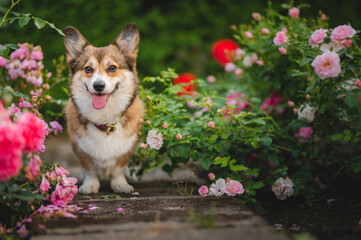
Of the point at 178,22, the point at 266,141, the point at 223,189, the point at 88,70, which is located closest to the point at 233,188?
the point at 223,189

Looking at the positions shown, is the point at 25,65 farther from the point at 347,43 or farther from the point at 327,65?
the point at 347,43

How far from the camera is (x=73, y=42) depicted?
3.11 metres

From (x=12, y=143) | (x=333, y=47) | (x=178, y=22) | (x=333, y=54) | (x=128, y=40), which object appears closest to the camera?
(x=12, y=143)

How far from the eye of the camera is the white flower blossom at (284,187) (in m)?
2.85

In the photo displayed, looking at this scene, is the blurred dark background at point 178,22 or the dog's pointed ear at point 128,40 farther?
the blurred dark background at point 178,22

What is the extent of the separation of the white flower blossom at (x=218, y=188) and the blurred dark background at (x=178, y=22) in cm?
318

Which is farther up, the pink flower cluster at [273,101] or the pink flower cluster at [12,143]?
the pink flower cluster at [273,101]

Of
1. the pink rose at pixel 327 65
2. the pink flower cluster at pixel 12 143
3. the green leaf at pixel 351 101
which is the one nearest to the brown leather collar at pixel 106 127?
the pink flower cluster at pixel 12 143

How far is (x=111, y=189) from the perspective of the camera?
3145 mm

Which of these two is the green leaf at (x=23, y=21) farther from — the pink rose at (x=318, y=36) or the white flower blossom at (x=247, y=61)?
the white flower blossom at (x=247, y=61)

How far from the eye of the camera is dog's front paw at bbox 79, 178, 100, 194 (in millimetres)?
2947

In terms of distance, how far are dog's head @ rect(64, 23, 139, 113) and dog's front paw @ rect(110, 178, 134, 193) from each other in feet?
1.84

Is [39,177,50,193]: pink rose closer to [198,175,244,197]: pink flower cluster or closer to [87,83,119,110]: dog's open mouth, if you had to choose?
[87,83,119,110]: dog's open mouth

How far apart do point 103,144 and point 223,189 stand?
3.07ft
